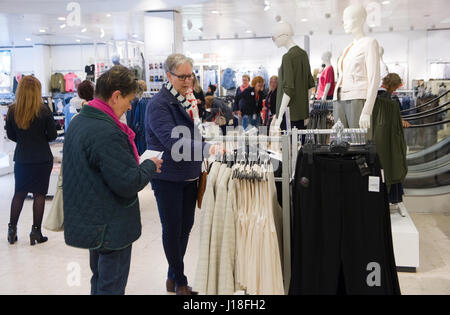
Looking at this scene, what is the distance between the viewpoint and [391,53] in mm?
15359

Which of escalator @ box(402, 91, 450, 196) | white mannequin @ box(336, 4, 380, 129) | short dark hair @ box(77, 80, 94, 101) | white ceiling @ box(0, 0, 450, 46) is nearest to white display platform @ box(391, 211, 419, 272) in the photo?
white mannequin @ box(336, 4, 380, 129)

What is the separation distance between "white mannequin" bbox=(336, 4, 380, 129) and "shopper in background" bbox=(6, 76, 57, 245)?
2918 mm

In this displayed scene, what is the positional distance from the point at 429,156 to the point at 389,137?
7.50 ft

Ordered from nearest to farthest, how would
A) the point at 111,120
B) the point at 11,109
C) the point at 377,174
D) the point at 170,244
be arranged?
1. the point at 111,120
2. the point at 377,174
3. the point at 170,244
4. the point at 11,109

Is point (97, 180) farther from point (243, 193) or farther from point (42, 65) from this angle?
point (42, 65)

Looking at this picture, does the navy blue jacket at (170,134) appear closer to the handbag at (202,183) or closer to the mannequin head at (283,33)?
the handbag at (202,183)

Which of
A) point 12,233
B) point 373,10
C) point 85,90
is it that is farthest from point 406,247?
point 373,10

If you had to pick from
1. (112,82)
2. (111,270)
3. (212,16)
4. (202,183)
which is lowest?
(111,270)

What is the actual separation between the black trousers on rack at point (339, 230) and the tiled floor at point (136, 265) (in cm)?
118

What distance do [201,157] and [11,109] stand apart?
9.10ft

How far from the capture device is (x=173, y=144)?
2705 mm
